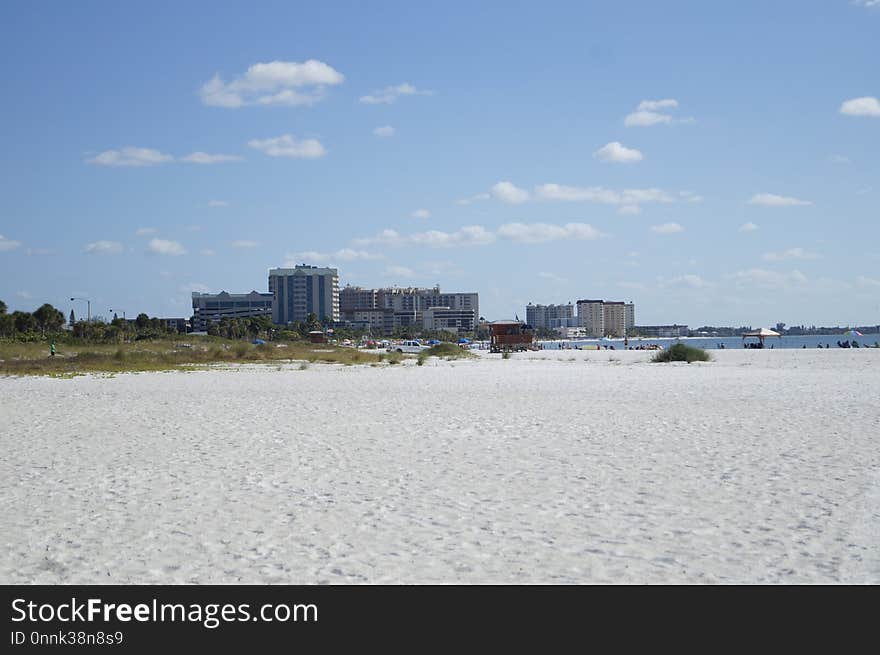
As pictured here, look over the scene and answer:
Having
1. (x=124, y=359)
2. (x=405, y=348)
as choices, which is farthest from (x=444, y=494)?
(x=405, y=348)

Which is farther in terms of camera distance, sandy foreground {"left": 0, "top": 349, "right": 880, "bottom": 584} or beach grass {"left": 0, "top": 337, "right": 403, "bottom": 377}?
beach grass {"left": 0, "top": 337, "right": 403, "bottom": 377}

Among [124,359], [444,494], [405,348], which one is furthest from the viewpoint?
[405,348]

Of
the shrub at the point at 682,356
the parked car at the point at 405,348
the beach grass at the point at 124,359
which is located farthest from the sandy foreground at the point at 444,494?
the parked car at the point at 405,348

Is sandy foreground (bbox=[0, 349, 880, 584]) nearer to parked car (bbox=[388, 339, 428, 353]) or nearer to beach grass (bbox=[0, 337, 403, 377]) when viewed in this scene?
beach grass (bbox=[0, 337, 403, 377])

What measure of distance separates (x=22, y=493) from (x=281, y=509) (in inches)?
102

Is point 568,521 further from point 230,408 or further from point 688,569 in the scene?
point 230,408

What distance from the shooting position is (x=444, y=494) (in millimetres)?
7598

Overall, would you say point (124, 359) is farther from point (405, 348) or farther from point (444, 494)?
A: point (405, 348)

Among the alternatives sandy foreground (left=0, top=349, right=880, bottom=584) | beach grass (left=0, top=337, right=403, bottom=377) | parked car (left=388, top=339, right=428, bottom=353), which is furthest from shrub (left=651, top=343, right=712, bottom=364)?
sandy foreground (left=0, top=349, right=880, bottom=584)

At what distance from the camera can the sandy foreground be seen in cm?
538

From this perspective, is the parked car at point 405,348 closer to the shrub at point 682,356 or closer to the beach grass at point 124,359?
the beach grass at point 124,359

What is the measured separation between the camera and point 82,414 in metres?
15.1
